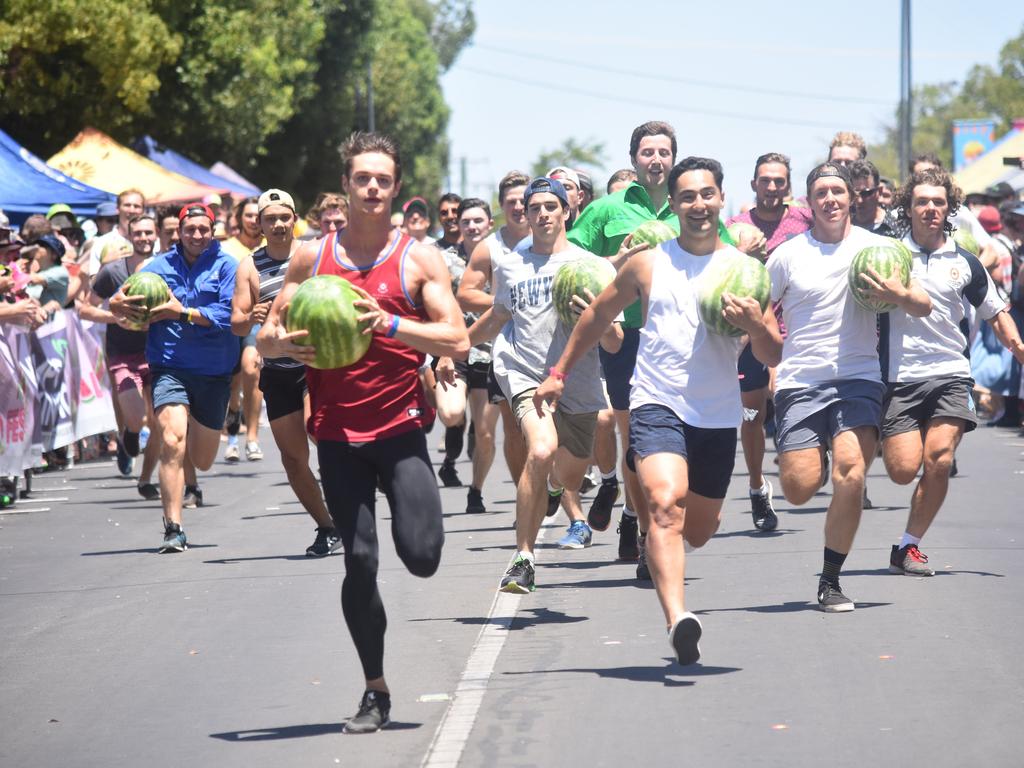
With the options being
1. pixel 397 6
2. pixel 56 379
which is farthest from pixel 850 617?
pixel 397 6

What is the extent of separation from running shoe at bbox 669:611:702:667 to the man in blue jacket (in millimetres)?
5268

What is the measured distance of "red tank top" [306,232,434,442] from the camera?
688cm

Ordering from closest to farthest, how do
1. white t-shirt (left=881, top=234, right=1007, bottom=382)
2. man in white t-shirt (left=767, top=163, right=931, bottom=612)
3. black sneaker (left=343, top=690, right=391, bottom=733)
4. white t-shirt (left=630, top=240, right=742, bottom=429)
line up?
black sneaker (left=343, top=690, right=391, bottom=733), white t-shirt (left=630, top=240, right=742, bottom=429), man in white t-shirt (left=767, top=163, right=931, bottom=612), white t-shirt (left=881, top=234, right=1007, bottom=382)

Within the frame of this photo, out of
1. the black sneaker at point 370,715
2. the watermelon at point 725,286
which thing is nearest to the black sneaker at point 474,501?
the watermelon at point 725,286

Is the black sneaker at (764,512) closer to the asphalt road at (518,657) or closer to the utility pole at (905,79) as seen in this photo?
the asphalt road at (518,657)

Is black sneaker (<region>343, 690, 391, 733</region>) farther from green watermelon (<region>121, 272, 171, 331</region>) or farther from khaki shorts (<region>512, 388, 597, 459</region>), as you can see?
green watermelon (<region>121, 272, 171, 331</region>)

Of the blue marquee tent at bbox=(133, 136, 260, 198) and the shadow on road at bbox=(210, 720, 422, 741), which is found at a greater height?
the blue marquee tent at bbox=(133, 136, 260, 198)

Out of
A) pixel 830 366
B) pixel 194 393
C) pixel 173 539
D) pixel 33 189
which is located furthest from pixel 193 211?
pixel 33 189

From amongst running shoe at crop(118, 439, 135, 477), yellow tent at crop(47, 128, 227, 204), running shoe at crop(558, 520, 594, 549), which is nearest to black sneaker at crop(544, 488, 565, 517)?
running shoe at crop(558, 520, 594, 549)

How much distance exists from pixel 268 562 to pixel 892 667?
15.7 ft

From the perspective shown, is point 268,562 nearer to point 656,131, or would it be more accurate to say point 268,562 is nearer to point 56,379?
point 656,131

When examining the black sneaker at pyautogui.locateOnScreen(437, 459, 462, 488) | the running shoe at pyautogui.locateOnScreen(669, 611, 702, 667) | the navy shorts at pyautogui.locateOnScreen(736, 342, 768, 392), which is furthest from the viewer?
the black sneaker at pyautogui.locateOnScreen(437, 459, 462, 488)

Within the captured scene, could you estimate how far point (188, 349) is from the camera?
40.2 ft

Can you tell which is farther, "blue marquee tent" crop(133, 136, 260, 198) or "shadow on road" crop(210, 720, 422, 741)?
"blue marquee tent" crop(133, 136, 260, 198)
